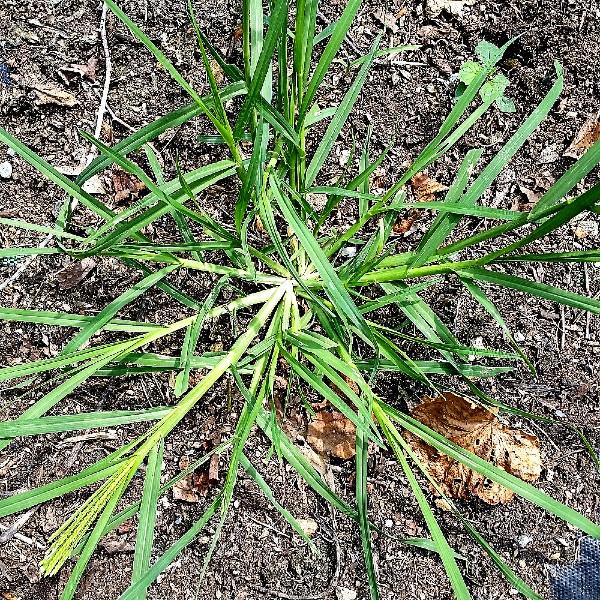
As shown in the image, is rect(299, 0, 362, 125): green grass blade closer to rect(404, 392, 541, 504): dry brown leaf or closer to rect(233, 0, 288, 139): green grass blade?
rect(233, 0, 288, 139): green grass blade

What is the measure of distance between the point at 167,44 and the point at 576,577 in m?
1.48

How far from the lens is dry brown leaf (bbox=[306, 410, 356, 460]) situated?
1.39 metres

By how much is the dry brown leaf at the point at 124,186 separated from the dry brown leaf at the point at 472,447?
780 millimetres

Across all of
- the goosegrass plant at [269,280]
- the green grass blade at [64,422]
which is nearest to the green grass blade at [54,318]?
the goosegrass plant at [269,280]

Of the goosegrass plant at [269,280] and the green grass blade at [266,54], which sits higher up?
the green grass blade at [266,54]

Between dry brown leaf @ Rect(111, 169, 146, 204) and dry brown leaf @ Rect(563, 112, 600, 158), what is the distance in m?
0.96

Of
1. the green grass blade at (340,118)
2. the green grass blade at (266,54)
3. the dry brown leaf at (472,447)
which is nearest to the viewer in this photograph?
the green grass blade at (266,54)

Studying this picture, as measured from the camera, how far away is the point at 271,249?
46.6 inches

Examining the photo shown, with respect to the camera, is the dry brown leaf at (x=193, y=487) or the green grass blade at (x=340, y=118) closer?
the green grass blade at (x=340, y=118)

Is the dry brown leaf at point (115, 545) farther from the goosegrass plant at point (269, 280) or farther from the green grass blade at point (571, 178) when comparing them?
the green grass blade at point (571, 178)

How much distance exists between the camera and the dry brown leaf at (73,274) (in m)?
1.41

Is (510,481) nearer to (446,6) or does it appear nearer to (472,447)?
(472,447)

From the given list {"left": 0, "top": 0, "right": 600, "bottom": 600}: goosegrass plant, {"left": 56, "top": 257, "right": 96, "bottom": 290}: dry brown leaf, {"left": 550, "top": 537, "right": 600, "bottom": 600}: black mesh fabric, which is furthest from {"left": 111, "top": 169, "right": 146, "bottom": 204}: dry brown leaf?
{"left": 550, "top": 537, "right": 600, "bottom": 600}: black mesh fabric

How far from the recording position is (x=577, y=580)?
4.62ft
